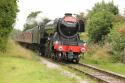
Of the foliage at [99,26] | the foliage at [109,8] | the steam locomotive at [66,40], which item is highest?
the foliage at [109,8]

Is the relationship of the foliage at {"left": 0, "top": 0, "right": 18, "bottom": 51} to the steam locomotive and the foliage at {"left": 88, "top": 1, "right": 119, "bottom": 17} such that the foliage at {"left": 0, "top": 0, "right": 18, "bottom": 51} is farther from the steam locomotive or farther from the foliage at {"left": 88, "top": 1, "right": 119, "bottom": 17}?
the foliage at {"left": 88, "top": 1, "right": 119, "bottom": 17}

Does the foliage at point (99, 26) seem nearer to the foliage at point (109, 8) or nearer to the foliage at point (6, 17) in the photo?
the foliage at point (109, 8)

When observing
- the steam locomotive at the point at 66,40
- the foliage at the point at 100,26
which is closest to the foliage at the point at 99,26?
the foliage at the point at 100,26

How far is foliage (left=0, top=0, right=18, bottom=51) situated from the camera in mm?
25925

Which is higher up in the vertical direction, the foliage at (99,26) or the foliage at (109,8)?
the foliage at (109,8)

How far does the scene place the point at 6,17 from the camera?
26.3 metres

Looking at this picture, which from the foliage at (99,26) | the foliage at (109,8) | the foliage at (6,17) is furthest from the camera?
the foliage at (109,8)

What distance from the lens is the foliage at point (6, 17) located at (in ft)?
85.1

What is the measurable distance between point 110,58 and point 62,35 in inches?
192

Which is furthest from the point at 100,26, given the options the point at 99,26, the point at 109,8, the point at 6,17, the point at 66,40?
the point at 6,17

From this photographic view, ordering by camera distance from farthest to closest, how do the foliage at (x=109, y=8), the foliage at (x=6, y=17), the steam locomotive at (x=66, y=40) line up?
the foliage at (x=109, y=8) < the steam locomotive at (x=66, y=40) < the foliage at (x=6, y=17)

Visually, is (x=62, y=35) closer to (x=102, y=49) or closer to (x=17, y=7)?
(x=17, y=7)

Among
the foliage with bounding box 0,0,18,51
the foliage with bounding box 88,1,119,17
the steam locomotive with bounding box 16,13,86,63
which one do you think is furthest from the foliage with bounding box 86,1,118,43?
the foliage with bounding box 0,0,18,51

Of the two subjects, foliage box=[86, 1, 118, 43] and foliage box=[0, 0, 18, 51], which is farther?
foliage box=[86, 1, 118, 43]
